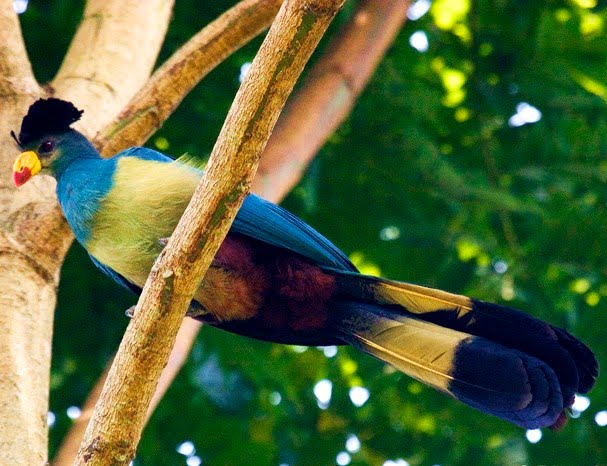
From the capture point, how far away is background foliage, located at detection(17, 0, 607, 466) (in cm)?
465

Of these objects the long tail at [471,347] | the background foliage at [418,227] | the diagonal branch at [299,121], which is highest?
the long tail at [471,347]

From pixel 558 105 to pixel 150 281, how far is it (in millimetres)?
3094

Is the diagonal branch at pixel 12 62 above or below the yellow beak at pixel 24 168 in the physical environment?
above

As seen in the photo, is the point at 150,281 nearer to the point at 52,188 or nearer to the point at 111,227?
the point at 111,227

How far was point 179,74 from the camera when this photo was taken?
3.69 meters

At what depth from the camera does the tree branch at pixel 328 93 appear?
422 centimetres

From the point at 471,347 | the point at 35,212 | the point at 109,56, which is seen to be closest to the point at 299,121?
the point at 109,56

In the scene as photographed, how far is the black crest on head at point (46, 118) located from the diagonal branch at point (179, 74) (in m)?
0.17

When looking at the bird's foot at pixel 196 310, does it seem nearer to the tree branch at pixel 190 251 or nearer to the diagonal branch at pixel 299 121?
the diagonal branch at pixel 299 121

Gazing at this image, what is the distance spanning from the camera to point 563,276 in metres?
4.91

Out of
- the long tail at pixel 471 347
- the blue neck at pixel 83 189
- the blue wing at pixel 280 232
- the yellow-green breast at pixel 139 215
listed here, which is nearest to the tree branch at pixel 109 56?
the blue neck at pixel 83 189

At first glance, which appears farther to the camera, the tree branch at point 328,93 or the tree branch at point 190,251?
Answer: the tree branch at point 328,93

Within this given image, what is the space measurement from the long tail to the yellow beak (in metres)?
1.17

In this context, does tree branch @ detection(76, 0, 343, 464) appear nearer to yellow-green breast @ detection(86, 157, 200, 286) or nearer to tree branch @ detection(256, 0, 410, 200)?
yellow-green breast @ detection(86, 157, 200, 286)
